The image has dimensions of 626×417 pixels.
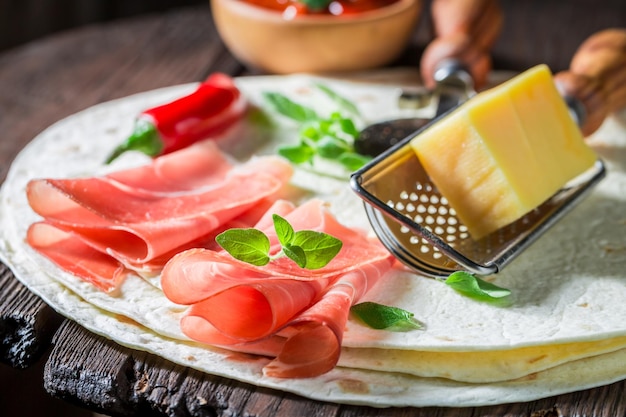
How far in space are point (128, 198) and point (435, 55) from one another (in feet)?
4.15

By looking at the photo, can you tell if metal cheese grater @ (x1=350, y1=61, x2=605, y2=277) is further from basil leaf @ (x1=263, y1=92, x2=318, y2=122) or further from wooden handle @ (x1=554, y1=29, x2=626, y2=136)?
basil leaf @ (x1=263, y1=92, x2=318, y2=122)

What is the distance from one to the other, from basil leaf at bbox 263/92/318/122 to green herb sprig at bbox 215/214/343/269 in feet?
2.94

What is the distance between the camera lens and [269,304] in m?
1.84

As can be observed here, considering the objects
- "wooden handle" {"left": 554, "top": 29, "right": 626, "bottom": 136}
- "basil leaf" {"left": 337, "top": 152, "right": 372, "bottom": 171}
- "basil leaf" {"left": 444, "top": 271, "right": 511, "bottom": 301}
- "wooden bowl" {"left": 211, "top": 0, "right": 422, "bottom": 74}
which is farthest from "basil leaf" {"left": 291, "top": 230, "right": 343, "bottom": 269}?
"wooden bowl" {"left": 211, "top": 0, "right": 422, "bottom": 74}

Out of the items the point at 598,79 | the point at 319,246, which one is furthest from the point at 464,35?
the point at 319,246

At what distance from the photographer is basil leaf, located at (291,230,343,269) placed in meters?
1.97

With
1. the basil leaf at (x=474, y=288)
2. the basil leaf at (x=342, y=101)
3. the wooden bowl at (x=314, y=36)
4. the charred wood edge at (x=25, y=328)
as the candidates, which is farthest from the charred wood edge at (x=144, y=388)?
the wooden bowl at (x=314, y=36)

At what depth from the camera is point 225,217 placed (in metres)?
2.27

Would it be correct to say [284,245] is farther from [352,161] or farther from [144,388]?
[352,161]

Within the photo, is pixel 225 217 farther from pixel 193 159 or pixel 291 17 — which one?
pixel 291 17

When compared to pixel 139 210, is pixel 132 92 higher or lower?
lower

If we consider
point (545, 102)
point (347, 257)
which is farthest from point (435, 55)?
point (347, 257)

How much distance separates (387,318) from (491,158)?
1.71ft

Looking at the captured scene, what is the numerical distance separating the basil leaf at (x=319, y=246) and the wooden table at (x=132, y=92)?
325 mm
